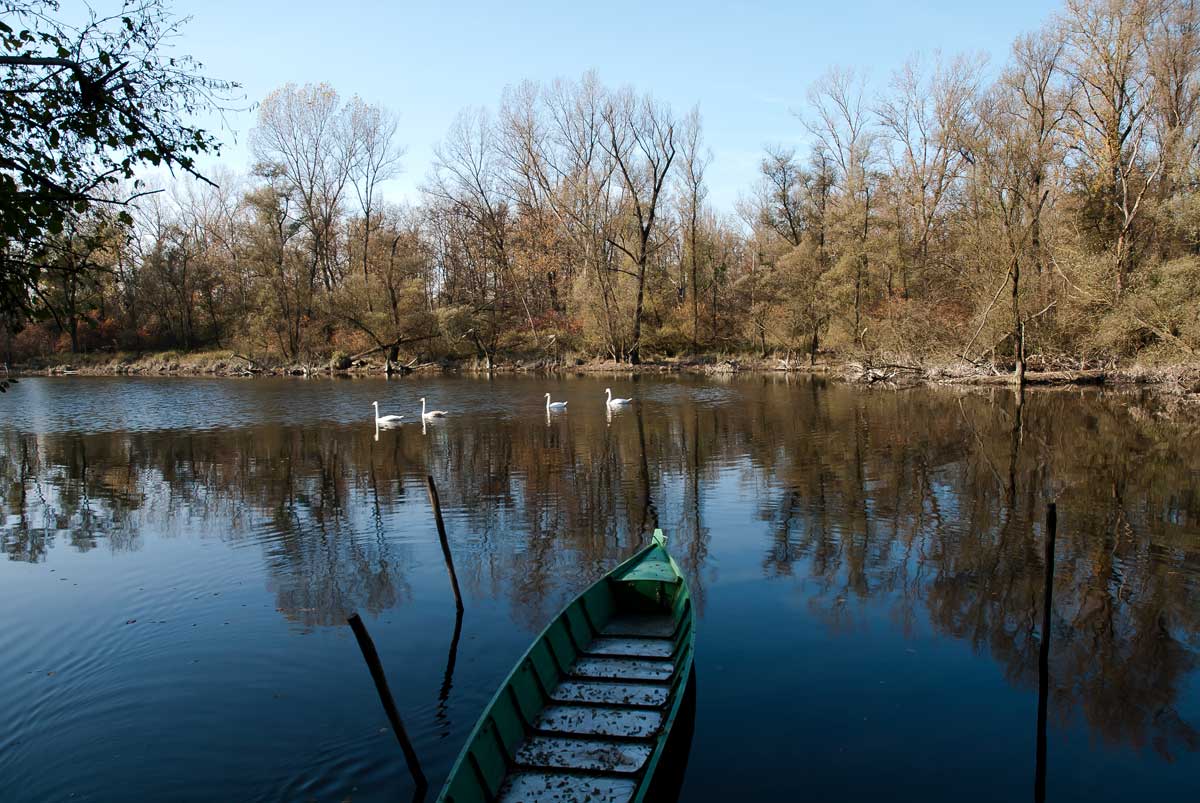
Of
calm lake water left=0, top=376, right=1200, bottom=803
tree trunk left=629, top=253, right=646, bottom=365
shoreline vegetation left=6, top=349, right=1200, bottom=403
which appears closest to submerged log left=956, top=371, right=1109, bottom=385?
shoreline vegetation left=6, top=349, right=1200, bottom=403

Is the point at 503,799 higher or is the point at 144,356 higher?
the point at 144,356

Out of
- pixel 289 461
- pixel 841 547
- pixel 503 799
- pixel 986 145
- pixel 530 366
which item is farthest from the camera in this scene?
pixel 530 366

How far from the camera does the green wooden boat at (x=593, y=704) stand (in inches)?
200

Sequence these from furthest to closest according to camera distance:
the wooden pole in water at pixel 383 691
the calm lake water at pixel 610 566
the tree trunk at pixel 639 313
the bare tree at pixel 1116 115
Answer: the tree trunk at pixel 639 313
the bare tree at pixel 1116 115
the calm lake water at pixel 610 566
the wooden pole in water at pixel 383 691

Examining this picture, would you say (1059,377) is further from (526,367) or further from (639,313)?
(526,367)

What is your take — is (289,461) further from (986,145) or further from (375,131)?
(375,131)

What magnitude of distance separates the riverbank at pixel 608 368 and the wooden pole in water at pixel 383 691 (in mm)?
33173

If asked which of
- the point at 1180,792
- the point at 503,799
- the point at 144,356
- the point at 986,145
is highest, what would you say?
the point at 986,145

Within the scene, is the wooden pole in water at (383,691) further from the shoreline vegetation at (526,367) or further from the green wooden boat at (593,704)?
the shoreline vegetation at (526,367)

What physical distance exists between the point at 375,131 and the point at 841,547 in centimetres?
5301

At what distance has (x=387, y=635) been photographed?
8609mm

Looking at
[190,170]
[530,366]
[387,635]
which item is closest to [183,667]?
[387,635]

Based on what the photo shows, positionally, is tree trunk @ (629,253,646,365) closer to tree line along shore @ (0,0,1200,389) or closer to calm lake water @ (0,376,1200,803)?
tree line along shore @ (0,0,1200,389)

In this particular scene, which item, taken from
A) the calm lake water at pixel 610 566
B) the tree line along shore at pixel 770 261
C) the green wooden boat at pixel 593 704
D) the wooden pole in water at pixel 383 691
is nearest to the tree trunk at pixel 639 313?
the tree line along shore at pixel 770 261
